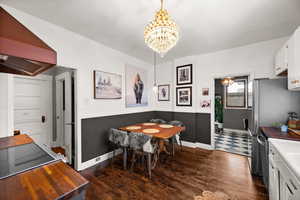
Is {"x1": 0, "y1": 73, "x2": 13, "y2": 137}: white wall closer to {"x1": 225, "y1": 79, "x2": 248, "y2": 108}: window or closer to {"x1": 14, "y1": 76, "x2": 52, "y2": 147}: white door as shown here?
{"x1": 14, "y1": 76, "x2": 52, "y2": 147}: white door

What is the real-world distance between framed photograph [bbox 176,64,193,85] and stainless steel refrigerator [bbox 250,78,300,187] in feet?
5.56

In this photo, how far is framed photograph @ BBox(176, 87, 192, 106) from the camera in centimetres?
361

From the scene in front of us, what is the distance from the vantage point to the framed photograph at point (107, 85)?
8.70 ft

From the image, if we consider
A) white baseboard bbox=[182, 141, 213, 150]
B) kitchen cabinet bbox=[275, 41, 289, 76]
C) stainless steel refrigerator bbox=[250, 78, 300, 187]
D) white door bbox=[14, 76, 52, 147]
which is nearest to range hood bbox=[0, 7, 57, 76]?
white door bbox=[14, 76, 52, 147]

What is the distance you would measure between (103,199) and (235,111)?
18.1 ft

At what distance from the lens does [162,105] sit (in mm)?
4207

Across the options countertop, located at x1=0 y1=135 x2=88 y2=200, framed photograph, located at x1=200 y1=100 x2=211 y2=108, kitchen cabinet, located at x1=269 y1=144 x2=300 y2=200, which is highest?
framed photograph, located at x1=200 y1=100 x2=211 y2=108

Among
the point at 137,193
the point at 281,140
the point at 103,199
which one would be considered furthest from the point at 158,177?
the point at 281,140

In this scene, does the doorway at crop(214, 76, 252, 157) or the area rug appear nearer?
the area rug

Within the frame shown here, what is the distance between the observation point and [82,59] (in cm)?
243

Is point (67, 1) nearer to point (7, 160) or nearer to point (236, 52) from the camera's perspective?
point (7, 160)

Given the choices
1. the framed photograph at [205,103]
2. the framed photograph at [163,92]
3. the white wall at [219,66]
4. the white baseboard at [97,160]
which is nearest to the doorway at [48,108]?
the white baseboard at [97,160]

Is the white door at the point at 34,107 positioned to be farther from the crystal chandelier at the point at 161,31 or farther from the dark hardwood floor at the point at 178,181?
the crystal chandelier at the point at 161,31

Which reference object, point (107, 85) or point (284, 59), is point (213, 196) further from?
point (107, 85)
